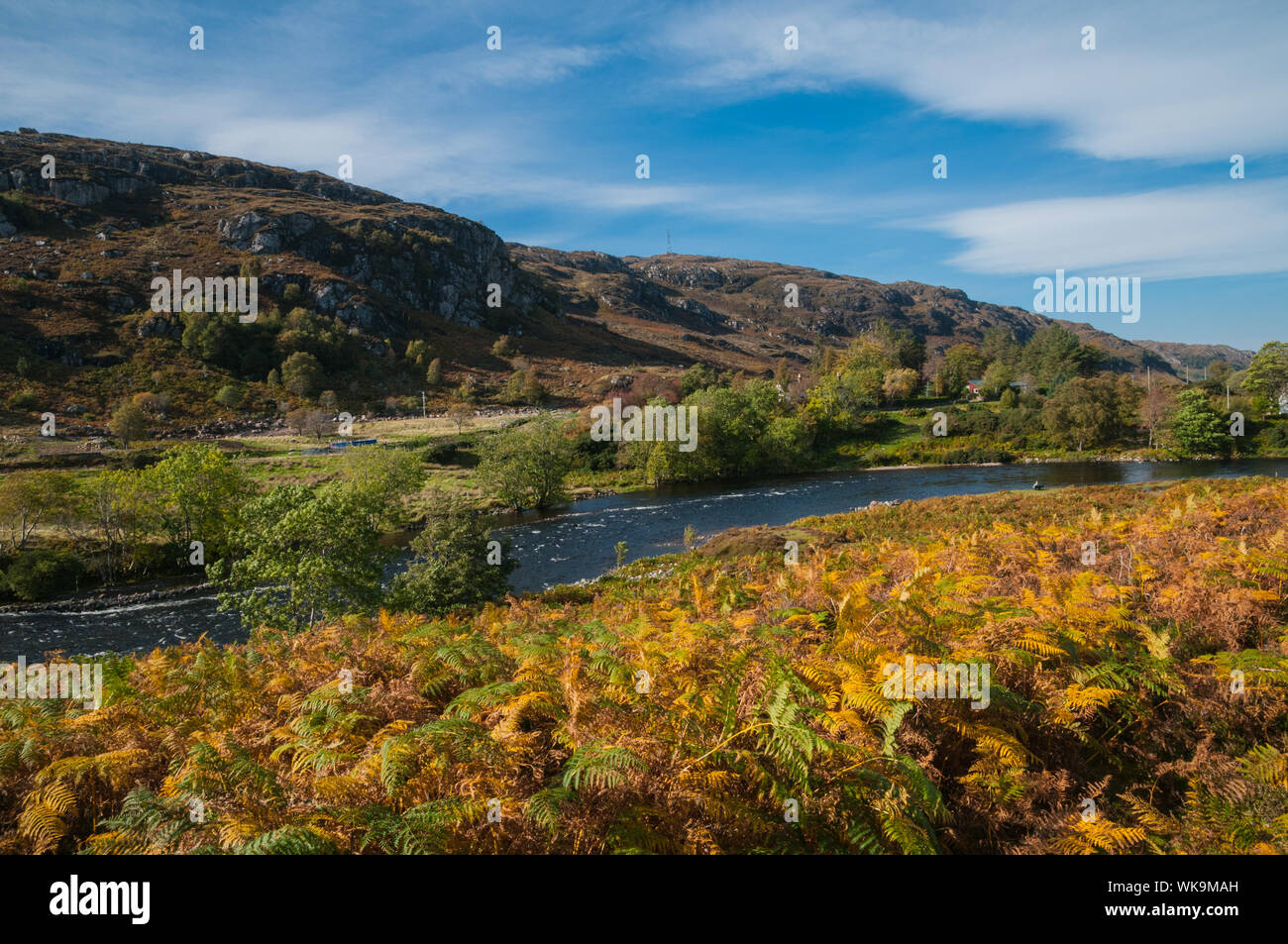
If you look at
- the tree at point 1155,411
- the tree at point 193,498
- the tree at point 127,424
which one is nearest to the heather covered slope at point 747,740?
the tree at point 193,498

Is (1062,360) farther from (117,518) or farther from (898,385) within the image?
(117,518)

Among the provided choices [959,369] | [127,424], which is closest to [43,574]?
[127,424]

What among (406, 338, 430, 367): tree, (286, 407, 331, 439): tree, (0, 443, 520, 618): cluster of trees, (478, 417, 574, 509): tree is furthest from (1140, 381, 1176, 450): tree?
(406, 338, 430, 367): tree

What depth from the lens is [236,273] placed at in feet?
395

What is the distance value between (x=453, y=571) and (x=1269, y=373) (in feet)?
357

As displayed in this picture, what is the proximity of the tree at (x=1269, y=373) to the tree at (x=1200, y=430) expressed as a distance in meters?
22.7

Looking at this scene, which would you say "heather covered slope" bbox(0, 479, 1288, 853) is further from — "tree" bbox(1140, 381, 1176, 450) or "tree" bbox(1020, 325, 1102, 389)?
"tree" bbox(1020, 325, 1102, 389)

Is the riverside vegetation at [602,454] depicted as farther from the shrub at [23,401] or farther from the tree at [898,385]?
the shrub at [23,401]

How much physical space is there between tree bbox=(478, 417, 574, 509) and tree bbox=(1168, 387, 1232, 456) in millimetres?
62063

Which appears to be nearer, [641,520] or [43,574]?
[43,574]

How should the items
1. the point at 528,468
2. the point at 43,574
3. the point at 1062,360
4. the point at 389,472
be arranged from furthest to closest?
1. the point at 1062,360
2. the point at 528,468
3. the point at 389,472
4. the point at 43,574

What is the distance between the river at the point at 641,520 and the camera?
24.4m
